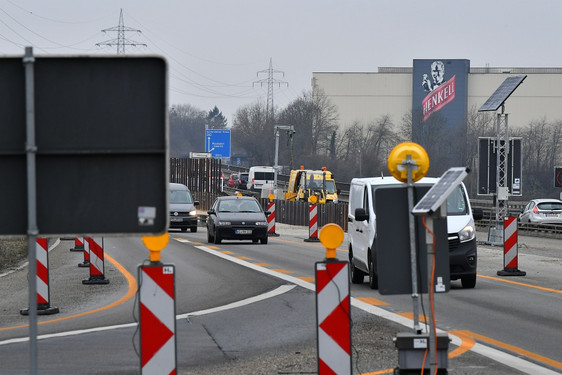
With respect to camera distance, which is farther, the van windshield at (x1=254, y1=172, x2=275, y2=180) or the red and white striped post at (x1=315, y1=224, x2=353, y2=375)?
the van windshield at (x1=254, y1=172, x2=275, y2=180)

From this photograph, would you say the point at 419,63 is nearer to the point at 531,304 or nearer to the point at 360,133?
the point at 360,133

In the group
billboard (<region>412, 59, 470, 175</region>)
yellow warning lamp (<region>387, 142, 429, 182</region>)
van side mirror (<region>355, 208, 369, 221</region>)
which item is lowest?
van side mirror (<region>355, 208, 369, 221</region>)

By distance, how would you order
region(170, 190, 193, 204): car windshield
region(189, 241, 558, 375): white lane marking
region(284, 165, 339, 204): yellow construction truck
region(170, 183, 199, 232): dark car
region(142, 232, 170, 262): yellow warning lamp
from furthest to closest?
region(284, 165, 339, 204): yellow construction truck → region(170, 190, 193, 204): car windshield → region(170, 183, 199, 232): dark car → region(189, 241, 558, 375): white lane marking → region(142, 232, 170, 262): yellow warning lamp

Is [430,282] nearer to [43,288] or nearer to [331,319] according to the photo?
[331,319]

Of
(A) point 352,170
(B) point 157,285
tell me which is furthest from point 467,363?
(A) point 352,170

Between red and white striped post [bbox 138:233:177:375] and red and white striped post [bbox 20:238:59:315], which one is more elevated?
red and white striped post [bbox 138:233:177:375]

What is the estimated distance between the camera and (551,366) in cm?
1016

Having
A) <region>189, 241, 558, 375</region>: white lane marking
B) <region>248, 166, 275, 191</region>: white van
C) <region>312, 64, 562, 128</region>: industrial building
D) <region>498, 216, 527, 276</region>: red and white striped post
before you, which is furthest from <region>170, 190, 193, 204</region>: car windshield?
<region>312, 64, 562, 128</region>: industrial building

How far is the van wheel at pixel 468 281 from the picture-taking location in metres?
18.8

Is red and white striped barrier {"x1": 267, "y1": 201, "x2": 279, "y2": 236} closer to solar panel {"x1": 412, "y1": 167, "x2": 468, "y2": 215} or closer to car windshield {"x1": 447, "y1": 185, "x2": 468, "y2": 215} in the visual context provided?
car windshield {"x1": 447, "y1": 185, "x2": 468, "y2": 215}

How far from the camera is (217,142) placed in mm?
95125

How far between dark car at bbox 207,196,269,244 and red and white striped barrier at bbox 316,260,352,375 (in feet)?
86.2

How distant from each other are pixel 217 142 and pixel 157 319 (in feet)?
287

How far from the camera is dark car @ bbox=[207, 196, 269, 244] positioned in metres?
34.8
